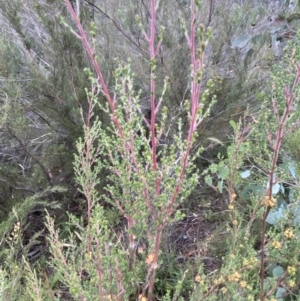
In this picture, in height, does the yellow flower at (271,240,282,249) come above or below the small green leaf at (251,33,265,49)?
below

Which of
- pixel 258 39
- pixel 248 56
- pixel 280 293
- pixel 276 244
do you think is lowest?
pixel 280 293

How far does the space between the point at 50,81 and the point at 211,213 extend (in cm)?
124

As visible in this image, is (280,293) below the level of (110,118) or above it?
below

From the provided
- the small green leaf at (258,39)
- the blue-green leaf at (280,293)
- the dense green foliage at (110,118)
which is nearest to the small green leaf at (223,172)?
the dense green foliage at (110,118)

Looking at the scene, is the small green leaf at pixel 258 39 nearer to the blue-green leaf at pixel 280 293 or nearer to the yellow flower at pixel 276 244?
the yellow flower at pixel 276 244

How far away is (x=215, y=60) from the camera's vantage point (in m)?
2.36

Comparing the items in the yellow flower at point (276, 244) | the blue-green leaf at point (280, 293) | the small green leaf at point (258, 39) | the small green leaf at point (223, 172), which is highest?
the small green leaf at point (258, 39)

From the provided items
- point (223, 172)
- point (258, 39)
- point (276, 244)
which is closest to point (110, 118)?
point (223, 172)

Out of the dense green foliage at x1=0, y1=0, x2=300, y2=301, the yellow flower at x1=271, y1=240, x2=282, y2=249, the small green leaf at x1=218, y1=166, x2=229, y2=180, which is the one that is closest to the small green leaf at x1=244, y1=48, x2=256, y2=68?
the dense green foliage at x1=0, y1=0, x2=300, y2=301

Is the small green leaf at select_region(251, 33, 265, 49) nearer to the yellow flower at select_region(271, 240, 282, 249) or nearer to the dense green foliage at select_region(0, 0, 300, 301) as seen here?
the dense green foliage at select_region(0, 0, 300, 301)

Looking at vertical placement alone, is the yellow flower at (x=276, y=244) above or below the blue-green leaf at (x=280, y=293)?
above

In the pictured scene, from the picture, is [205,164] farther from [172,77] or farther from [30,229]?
[30,229]

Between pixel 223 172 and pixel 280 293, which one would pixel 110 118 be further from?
pixel 280 293

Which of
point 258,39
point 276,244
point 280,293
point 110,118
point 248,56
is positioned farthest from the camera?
point 248,56
